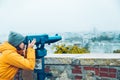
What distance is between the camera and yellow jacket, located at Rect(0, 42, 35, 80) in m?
3.52

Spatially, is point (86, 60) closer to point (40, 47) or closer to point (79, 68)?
point (79, 68)

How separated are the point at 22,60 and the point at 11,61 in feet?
0.38

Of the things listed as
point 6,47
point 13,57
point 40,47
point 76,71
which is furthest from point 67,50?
point 13,57

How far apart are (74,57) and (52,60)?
28 centimetres

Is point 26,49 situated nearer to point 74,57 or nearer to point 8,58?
point 8,58

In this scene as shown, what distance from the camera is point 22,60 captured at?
3.52 meters

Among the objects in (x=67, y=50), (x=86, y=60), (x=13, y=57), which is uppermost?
(x=13, y=57)

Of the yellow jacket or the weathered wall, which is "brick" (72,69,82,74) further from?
the yellow jacket

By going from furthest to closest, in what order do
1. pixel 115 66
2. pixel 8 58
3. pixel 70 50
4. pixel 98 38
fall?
pixel 98 38 < pixel 70 50 < pixel 115 66 < pixel 8 58

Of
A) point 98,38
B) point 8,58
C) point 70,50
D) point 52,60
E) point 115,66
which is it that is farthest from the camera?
point 98,38

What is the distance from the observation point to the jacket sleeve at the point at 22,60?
11.5 feet

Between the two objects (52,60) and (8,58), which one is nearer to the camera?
(8,58)

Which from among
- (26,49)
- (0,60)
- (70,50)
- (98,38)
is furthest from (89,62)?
(98,38)

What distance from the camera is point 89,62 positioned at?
13.2ft
